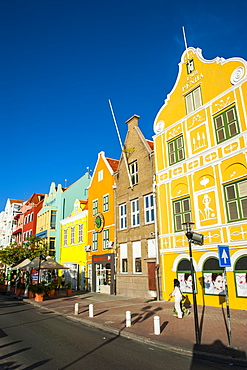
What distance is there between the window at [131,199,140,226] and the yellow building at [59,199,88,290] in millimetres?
8644

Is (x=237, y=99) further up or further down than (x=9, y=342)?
further up

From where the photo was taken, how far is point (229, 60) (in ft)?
53.4

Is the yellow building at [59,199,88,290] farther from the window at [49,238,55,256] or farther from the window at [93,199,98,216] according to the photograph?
the window at [49,238,55,256]

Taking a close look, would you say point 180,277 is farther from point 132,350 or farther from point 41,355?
point 41,355

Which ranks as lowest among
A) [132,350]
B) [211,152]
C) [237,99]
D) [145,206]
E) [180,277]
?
[132,350]

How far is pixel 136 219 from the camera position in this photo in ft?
73.9

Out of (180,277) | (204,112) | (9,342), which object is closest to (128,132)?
(204,112)

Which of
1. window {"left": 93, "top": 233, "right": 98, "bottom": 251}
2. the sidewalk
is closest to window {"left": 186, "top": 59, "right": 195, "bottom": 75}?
the sidewalk

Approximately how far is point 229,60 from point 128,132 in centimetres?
1080

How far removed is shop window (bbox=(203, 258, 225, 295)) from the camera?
49.2ft

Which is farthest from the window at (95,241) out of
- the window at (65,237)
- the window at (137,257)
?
the window at (65,237)

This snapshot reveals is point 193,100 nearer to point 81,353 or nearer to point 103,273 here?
point 81,353

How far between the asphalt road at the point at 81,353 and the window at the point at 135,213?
11.6 metres

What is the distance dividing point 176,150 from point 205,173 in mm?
3237
